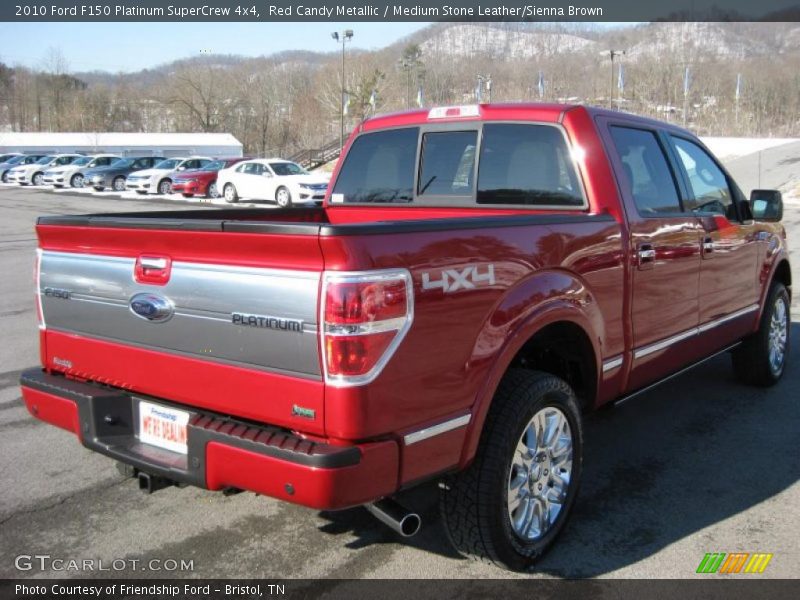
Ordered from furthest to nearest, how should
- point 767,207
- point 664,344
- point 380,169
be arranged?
point 767,207
point 380,169
point 664,344

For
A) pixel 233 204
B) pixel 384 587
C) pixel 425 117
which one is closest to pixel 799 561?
pixel 384 587

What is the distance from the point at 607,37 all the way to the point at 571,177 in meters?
102

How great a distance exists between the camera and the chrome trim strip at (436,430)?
2.57m

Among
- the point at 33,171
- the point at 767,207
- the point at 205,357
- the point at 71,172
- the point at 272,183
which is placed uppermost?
the point at 33,171

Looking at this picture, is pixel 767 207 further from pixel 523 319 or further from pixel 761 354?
pixel 523 319

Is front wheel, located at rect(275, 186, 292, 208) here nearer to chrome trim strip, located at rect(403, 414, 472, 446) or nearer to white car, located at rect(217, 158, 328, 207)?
white car, located at rect(217, 158, 328, 207)

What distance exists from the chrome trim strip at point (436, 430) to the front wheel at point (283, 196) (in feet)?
78.8

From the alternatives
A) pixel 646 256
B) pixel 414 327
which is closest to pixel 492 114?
pixel 646 256

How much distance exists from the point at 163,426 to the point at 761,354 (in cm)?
460

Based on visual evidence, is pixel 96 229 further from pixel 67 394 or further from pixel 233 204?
pixel 233 204

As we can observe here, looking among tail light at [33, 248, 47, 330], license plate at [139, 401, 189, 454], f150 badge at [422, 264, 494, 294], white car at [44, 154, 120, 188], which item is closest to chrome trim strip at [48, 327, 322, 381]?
tail light at [33, 248, 47, 330]

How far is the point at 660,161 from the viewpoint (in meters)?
4.39

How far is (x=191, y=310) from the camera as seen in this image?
273cm

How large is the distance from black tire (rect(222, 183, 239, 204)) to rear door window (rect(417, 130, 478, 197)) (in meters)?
25.1
